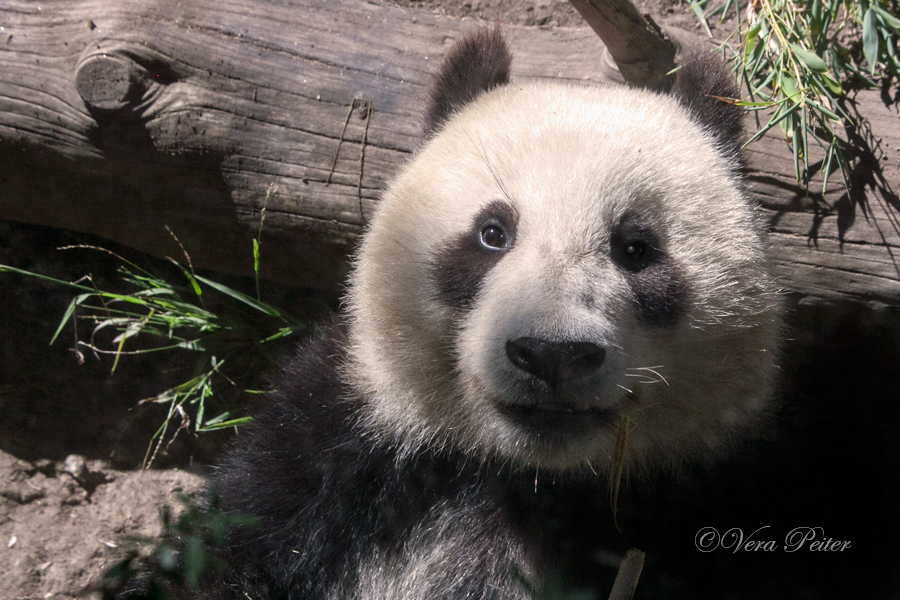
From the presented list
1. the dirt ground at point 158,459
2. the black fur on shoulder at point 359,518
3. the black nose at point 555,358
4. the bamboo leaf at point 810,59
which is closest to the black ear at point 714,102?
the bamboo leaf at point 810,59

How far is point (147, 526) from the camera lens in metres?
3.90

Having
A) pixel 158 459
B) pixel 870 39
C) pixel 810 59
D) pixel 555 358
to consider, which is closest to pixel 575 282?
pixel 555 358

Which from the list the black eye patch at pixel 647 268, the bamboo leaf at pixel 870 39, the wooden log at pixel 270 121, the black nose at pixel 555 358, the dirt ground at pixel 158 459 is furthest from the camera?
the wooden log at pixel 270 121

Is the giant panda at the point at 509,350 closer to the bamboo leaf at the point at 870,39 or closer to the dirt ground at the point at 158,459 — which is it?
the dirt ground at the point at 158,459

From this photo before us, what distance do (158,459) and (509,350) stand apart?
2.91 meters

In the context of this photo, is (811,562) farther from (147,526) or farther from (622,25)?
(147,526)

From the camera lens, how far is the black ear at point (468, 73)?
2738 mm

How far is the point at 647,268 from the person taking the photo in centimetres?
223

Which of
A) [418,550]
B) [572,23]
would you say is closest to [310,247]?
[418,550]

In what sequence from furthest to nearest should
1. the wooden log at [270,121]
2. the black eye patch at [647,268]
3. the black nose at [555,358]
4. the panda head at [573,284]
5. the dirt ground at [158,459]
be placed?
the wooden log at [270,121] < the dirt ground at [158,459] < the black eye patch at [647,268] < the panda head at [573,284] < the black nose at [555,358]

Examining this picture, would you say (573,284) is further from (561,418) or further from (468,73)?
(468,73)

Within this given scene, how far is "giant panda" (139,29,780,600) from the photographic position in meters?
2.11

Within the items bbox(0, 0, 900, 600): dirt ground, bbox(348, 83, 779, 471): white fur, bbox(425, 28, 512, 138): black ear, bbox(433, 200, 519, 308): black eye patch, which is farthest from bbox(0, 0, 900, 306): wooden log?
bbox(433, 200, 519, 308): black eye patch

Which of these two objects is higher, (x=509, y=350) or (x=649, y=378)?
(x=509, y=350)
